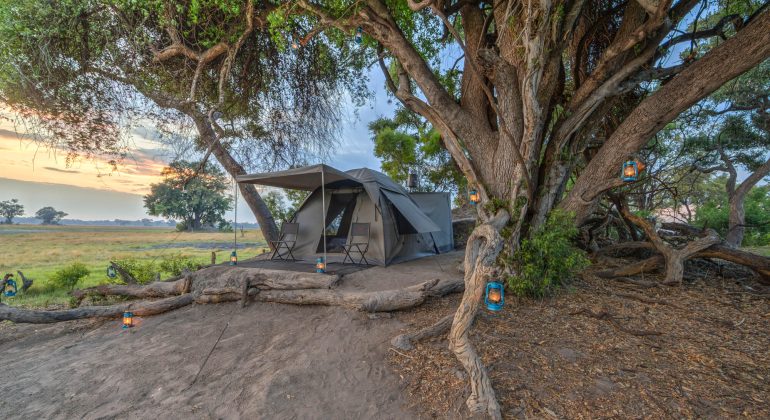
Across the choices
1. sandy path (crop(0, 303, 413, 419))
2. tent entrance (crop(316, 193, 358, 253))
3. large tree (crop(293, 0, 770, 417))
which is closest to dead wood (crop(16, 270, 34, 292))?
sandy path (crop(0, 303, 413, 419))

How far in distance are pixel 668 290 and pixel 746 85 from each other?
7.53 meters

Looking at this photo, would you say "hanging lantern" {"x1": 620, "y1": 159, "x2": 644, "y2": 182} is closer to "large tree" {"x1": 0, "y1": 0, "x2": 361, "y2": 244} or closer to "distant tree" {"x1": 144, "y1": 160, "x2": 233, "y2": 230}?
"large tree" {"x1": 0, "y1": 0, "x2": 361, "y2": 244}

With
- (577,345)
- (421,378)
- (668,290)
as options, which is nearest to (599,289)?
(668,290)

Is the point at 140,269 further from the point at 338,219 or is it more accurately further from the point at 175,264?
the point at 338,219

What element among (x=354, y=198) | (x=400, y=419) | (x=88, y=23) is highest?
(x=88, y=23)

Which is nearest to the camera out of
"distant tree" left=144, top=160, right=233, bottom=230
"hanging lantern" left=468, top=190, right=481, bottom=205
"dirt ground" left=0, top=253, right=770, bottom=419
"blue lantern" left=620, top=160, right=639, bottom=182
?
"dirt ground" left=0, top=253, right=770, bottom=419

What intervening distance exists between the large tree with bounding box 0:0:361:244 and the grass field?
1.54m

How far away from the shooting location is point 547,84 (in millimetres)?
4270

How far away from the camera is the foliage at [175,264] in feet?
25.0

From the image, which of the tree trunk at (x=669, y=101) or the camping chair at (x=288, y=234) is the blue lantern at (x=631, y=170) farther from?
the camping chair at (x=288, y=234)

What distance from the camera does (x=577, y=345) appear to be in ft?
9.67

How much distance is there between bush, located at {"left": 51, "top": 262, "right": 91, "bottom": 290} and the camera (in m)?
7.39

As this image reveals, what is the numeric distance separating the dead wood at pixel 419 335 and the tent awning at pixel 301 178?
297 cm

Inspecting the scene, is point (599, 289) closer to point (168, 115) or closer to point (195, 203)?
point (168, 115)
